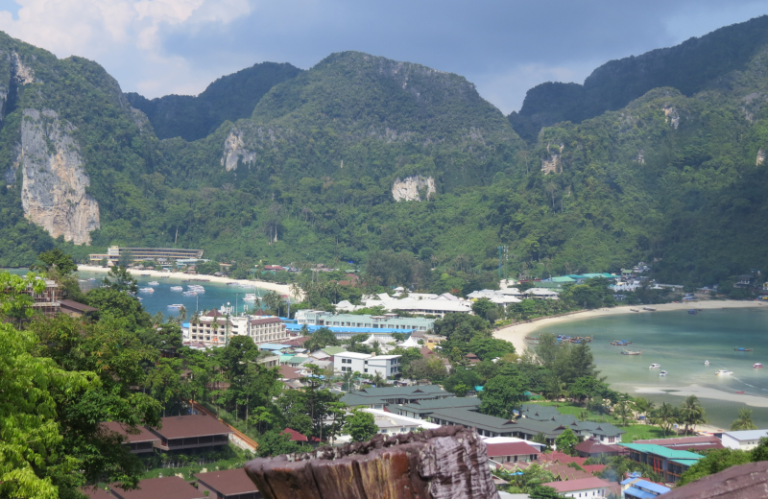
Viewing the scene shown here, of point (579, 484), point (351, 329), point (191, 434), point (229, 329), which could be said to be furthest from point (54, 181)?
point (579, 484)

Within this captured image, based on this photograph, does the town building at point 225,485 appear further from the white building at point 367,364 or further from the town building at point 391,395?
the white building at point 367,364

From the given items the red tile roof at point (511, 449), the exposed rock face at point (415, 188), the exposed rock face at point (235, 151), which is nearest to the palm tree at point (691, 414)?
the red tile roof at point (511, 449)

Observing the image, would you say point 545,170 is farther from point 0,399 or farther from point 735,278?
point 0,399

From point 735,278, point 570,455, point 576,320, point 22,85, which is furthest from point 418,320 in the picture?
point 22,85

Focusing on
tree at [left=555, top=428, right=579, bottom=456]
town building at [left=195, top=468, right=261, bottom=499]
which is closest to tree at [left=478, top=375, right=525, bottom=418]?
tree at [left=555, top=428, right=579, bottom=456]

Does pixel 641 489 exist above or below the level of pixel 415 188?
below

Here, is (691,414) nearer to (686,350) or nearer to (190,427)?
(190,427)

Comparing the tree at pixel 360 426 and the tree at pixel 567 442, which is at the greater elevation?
the tree at pixel 360 426

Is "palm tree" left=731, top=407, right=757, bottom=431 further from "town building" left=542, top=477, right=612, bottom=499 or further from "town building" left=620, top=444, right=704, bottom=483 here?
"town building" left=542, top=477, right=612, bottom=499
